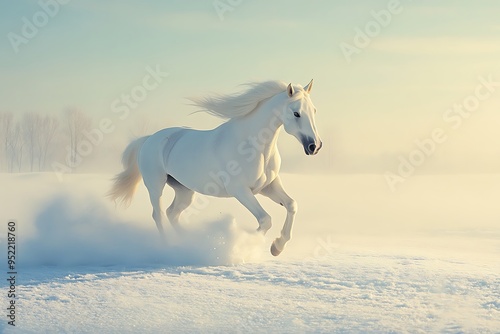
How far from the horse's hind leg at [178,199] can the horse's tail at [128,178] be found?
993 mm

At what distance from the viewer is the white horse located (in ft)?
25.4

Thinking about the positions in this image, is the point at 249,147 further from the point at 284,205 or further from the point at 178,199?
the point at 178,199

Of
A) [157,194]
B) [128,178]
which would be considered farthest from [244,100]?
[128,178]

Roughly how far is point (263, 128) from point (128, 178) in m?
3.14

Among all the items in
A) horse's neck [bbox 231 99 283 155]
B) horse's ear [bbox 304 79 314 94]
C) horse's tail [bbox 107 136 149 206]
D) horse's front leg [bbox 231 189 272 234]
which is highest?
horse's ear [bbox 304 79 314 94]

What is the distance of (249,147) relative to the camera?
8.13 metres

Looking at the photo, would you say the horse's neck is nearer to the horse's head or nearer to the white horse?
the white horse

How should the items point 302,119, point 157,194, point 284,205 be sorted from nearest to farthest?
point 302,119, point 284,205, point 157,194

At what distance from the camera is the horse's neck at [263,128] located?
26.4 ft

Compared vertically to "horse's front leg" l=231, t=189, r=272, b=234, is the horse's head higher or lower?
higher

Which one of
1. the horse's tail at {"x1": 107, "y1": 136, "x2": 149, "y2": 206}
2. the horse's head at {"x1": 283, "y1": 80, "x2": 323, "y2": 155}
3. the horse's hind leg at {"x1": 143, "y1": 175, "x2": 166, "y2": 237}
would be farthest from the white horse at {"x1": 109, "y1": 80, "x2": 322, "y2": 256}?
the horse's tail at {"x1": 107, "y1": 136, "x2": 149, "y2": 206}

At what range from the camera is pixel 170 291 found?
659cm

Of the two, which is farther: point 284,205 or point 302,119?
point 284,205

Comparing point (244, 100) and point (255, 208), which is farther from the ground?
point (244, 100)
